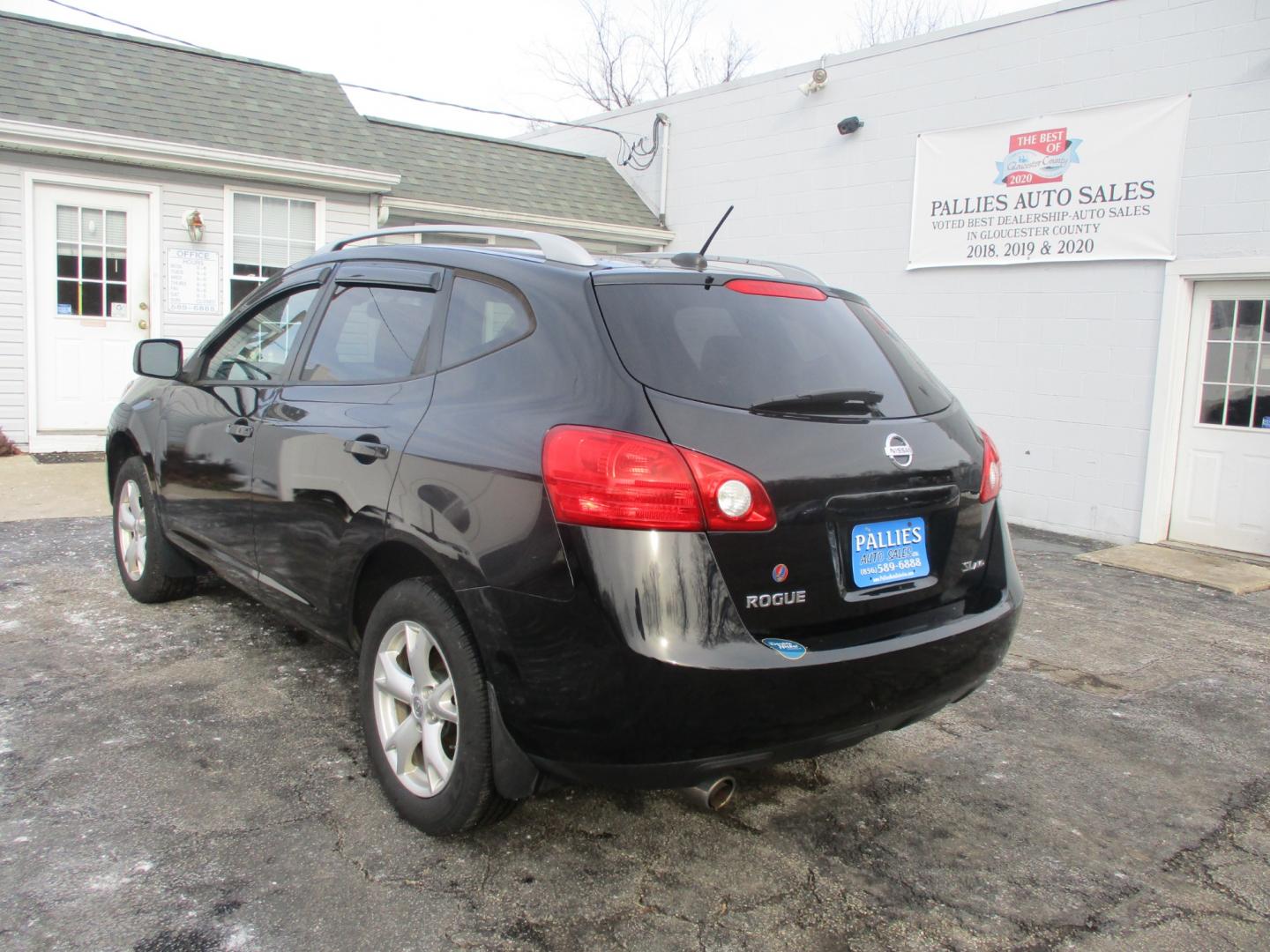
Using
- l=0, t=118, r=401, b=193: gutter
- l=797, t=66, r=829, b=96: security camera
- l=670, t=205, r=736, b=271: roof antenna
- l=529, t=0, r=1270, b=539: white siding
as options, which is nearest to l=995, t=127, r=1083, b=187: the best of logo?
l=529, t=0, r=1270, b=539: white siding

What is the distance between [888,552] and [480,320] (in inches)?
51.7

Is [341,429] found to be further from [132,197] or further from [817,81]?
[817,81]

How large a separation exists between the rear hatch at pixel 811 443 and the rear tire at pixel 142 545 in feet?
9.81

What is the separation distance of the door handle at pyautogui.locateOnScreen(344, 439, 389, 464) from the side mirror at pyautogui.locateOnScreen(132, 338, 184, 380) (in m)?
1.73

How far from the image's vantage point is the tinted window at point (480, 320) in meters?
2.73

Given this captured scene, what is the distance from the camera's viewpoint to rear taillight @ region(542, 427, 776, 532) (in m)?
2.27

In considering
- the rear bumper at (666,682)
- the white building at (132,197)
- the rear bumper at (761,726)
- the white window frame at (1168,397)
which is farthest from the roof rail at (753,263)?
the white building at (132,197)

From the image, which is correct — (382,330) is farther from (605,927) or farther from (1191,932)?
(1191,932)

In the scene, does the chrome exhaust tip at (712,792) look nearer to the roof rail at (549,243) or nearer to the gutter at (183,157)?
the roof rail at (549,243)

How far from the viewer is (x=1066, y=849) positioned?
292cm

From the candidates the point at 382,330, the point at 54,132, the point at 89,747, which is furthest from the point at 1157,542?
the point at 54,132

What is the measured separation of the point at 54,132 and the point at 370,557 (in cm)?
808

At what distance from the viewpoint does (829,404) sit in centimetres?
263

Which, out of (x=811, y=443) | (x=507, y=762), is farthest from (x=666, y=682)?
(x=811, y=443)
